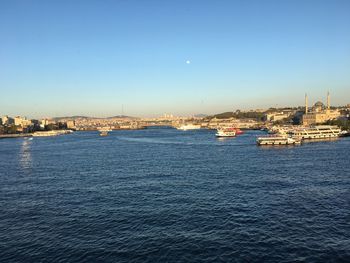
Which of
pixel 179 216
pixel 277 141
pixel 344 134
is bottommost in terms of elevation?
pixel 344 134

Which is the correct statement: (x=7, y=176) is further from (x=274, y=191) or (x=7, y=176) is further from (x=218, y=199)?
(x=274, y=191)

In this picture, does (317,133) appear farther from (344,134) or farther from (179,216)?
(179,216)

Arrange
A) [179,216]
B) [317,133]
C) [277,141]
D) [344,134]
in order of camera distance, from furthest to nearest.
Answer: [344,134], [317,133], [277,141], [179,216]

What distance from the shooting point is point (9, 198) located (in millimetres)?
26812

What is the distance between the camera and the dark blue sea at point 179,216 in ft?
51.9

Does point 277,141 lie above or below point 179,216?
below

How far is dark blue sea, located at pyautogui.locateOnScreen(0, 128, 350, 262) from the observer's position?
51.9 feet

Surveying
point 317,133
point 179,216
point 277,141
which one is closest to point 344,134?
point 317,133

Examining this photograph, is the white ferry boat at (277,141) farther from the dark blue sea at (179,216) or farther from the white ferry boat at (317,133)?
the dark blue sea at (179,216)

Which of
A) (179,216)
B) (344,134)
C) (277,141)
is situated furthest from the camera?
(344,134)

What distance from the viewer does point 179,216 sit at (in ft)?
67.8

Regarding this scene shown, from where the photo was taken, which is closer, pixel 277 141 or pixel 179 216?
pixel 179 216

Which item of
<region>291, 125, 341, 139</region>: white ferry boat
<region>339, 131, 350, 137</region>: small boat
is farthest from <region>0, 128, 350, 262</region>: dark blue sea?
<region>339, 131, 350, 137</region>: small boat

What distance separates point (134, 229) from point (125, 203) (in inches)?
205
